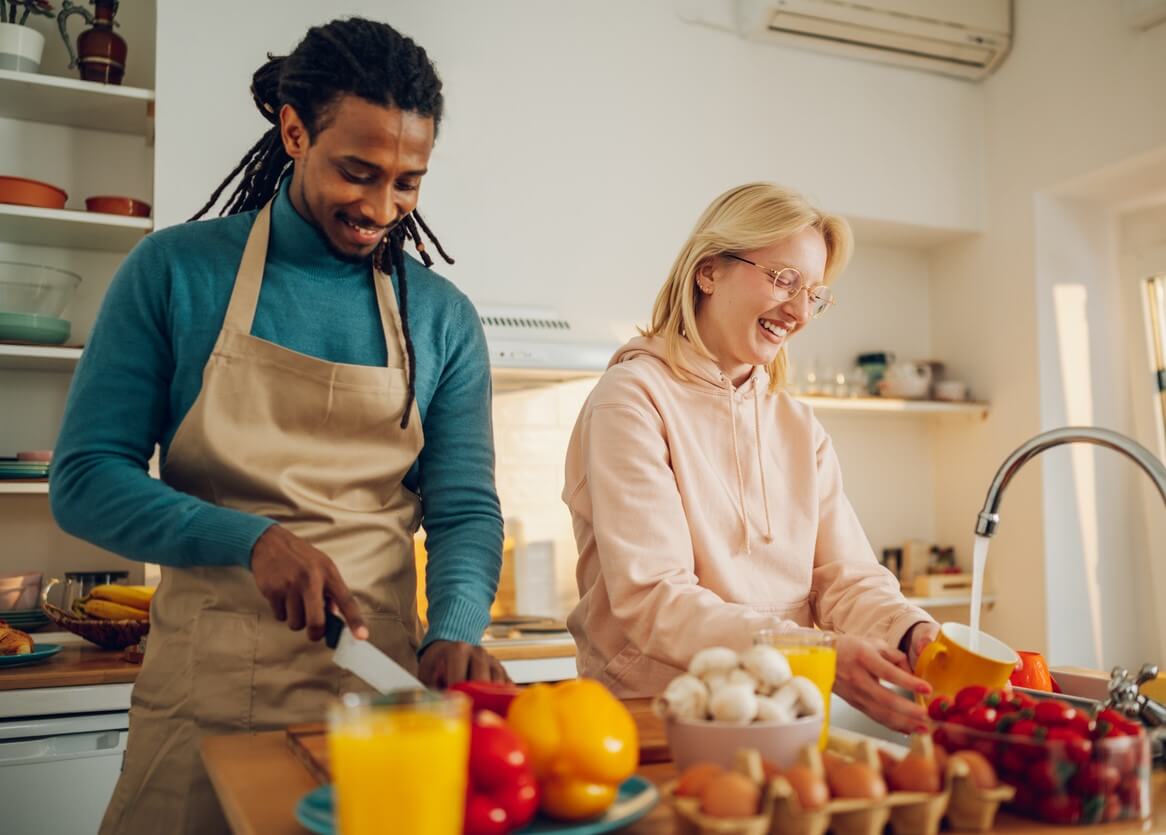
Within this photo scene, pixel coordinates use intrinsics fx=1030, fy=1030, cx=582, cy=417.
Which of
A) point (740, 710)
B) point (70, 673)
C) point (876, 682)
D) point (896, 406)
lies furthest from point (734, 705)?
point (896, 406)

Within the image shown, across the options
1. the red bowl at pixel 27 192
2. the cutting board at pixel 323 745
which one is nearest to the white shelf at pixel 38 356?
the red bowl at pixel 27 192

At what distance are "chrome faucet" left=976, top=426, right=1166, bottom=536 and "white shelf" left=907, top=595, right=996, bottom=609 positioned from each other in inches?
90.1

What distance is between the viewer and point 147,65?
303 cm

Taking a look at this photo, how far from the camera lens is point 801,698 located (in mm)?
846

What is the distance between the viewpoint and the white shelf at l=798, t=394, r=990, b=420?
3535mm

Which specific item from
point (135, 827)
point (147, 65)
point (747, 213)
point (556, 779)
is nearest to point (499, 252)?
point (147, 65)

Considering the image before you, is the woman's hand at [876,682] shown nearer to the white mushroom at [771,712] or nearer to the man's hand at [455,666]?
the white mushroom at [771,712]

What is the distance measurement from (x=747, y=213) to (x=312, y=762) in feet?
3.42

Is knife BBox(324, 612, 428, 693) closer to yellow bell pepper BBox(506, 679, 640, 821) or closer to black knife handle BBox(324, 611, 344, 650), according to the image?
black knife handle BBox(324, 611, 344, 650)

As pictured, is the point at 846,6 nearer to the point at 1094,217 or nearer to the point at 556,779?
the point at 1094,217

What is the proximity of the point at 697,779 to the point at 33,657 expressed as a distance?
2.01 metres

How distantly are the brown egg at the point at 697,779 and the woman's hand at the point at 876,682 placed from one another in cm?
34

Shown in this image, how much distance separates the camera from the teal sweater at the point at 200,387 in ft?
3.72

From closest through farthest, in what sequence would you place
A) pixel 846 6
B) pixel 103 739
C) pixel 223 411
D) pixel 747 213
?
pixel 223 411 → pixel 747 213 → pixel 103 739 → pixel 846 6
